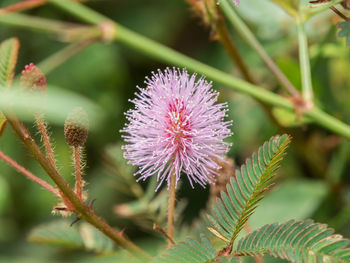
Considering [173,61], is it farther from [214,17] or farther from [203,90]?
[214,17]

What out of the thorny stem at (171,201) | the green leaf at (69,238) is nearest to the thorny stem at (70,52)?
the thorny stem at (171,201)

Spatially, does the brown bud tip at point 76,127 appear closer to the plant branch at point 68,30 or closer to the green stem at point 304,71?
the plant branch at point 68,30

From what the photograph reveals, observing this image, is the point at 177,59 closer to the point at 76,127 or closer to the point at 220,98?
the point at 76,127

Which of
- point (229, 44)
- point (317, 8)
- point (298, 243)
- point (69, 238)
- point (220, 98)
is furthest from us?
point (220, 98)

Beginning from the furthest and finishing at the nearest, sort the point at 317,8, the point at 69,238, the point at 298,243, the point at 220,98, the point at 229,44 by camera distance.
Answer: the point at 220,98 → the point at 229,44 → the point at 69,238 → the point at 317,8 → the point at 298,243

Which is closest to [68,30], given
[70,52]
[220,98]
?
[70,52]

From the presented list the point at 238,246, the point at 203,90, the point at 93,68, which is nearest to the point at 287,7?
the point at 203,90

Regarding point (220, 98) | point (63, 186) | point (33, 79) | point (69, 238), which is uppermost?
point (220, 98)
